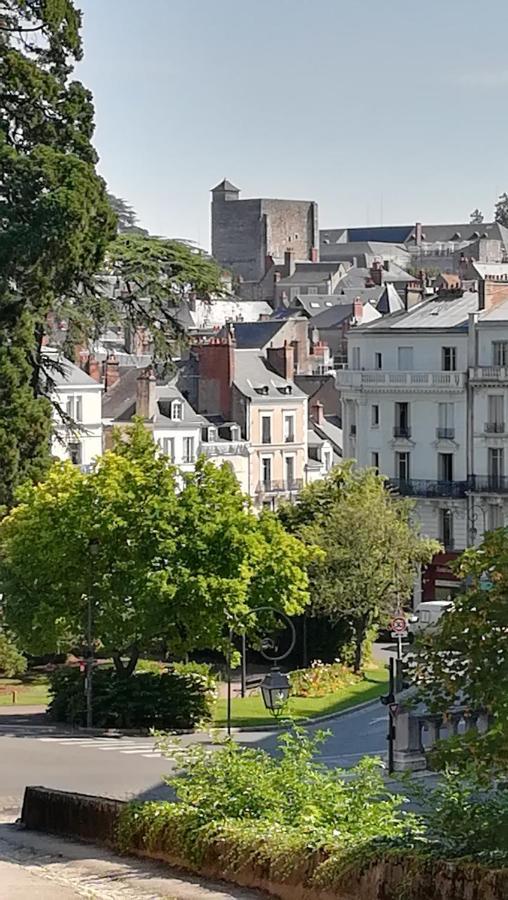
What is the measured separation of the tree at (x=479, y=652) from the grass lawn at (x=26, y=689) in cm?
3123

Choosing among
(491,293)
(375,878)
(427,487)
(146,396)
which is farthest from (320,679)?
(375,878)

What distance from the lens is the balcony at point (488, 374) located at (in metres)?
62.6

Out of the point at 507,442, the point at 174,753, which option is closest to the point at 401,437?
the point at 507,442

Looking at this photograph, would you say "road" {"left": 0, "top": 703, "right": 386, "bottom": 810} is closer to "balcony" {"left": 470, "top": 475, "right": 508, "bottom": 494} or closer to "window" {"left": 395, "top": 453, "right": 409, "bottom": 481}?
"balcony" {"left": 470, "top": 475, "right": 508, "bottom": 494}

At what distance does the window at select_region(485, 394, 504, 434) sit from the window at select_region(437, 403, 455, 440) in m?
1.46

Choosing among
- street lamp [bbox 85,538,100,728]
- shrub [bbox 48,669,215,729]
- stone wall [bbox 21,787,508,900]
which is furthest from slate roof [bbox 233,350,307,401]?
stone wall [bbox 21,787,508,900]

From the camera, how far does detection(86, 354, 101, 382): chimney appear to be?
248 feet

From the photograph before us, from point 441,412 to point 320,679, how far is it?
60.6 ft

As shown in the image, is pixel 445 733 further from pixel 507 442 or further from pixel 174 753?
pixel 507 442

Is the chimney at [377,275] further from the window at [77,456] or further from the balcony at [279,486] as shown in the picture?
the window at [77,456]

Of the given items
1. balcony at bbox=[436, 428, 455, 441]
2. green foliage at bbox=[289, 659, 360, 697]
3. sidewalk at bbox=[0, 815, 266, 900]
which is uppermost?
balcony at bbox=[436, 428, 455, 441]

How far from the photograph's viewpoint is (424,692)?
15.5 m

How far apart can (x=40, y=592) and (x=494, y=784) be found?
89.5 feet

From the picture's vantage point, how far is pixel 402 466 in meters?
65.8
